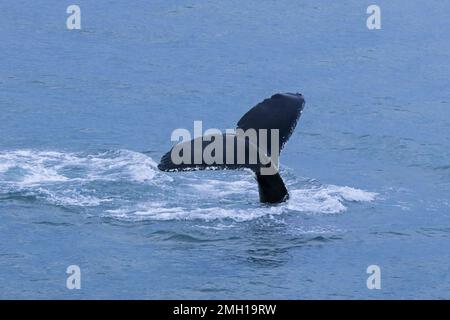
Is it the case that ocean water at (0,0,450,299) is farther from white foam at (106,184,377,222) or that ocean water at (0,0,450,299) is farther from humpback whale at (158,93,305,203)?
humpback whale at (158,93,305,203)

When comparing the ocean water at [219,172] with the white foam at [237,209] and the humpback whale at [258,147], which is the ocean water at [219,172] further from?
the humpback whale at [258,147]

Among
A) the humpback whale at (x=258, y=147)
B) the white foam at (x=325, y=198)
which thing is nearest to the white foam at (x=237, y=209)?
the white foam at (x=325, y=198)

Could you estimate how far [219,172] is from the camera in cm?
3347

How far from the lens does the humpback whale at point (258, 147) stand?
2752 centimetres

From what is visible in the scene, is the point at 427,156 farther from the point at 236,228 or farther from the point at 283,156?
the point at 236,228

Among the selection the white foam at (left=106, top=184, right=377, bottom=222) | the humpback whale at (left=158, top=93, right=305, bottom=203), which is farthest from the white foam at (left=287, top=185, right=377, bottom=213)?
the humpback whale at (left=158, top=93, right=305, bottom=203)

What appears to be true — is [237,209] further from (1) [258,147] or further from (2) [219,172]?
(2) [219,172]

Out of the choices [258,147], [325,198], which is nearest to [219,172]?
[325,198]

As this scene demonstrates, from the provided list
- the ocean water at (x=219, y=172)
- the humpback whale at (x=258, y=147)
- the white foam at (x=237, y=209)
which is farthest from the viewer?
the white foam at (x=237, y=209)

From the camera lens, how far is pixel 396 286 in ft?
90.6

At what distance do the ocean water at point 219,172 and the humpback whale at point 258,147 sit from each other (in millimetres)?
791

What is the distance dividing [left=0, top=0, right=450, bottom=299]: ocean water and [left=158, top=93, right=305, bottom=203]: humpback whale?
79cm

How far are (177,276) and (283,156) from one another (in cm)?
Answer: 850
